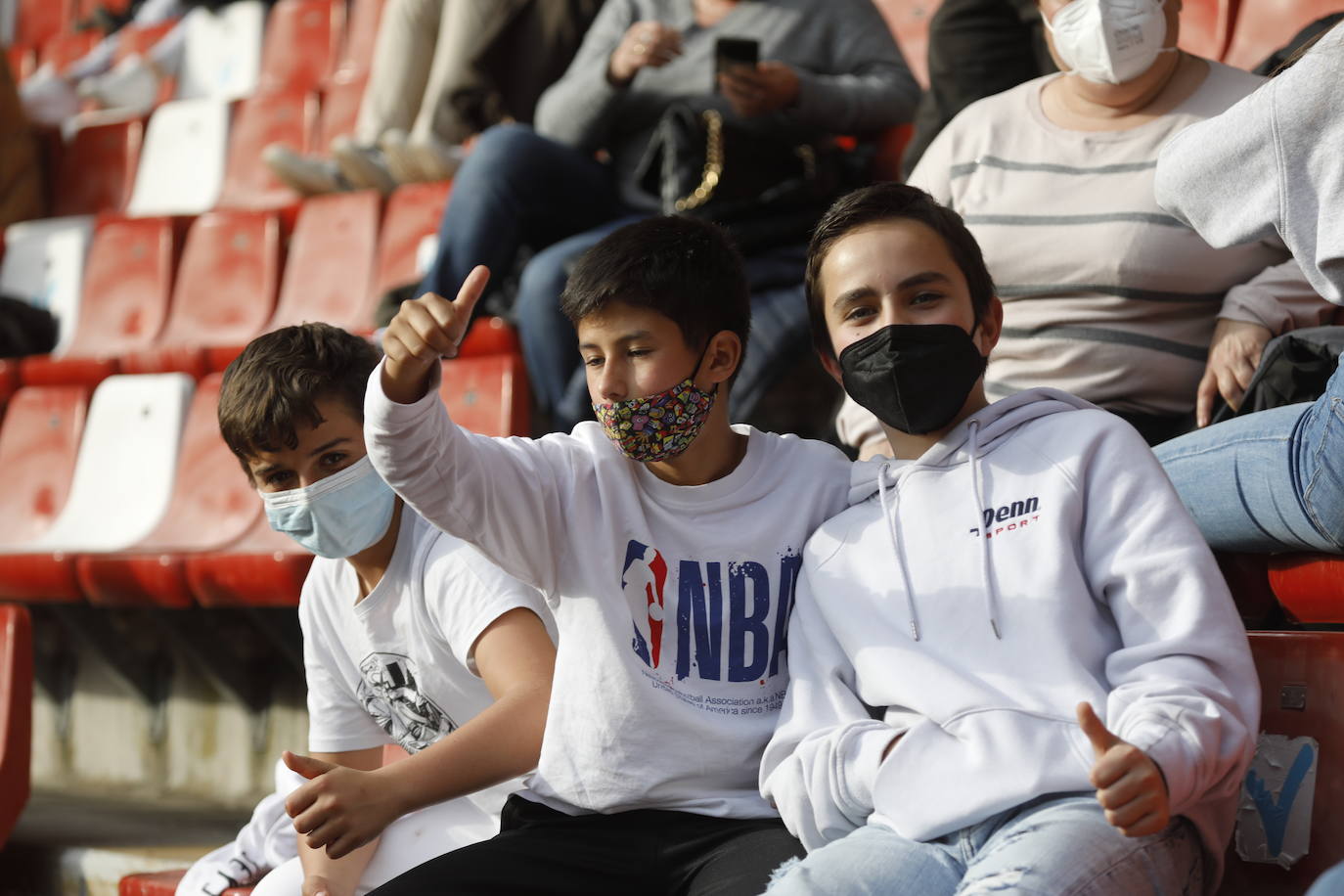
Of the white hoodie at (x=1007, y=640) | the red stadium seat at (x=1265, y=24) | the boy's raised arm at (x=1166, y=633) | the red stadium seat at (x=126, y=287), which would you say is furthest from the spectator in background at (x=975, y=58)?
the red stadium seat at (x=126, y=287)

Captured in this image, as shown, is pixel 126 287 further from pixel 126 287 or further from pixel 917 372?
pixel 917 372

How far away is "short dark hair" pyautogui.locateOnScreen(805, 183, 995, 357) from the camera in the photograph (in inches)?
66.1

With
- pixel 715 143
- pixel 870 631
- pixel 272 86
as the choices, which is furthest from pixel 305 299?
pixel 870 631

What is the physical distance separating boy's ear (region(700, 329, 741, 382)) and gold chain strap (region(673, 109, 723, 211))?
1.32 metres

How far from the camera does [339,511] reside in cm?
188

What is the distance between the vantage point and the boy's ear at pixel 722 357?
1.71 m

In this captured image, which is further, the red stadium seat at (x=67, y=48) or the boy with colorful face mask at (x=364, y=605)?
the red stadium seat at (x=67, y=48)

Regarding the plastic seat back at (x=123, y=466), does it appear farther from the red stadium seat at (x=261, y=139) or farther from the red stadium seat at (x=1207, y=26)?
the red stadium seat at (x=1207, y=26)

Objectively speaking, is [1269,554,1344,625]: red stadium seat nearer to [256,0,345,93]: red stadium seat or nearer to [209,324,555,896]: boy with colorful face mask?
[209,324,555,896]: boy with colorful face mask

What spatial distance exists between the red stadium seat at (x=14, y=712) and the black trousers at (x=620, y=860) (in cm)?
153

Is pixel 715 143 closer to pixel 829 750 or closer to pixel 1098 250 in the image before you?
pixel 1098 250

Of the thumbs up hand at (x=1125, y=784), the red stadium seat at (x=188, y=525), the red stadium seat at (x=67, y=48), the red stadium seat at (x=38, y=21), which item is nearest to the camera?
the thumbs up hand at (x=1125, y=784)

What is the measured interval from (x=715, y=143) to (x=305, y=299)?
1.88 meters

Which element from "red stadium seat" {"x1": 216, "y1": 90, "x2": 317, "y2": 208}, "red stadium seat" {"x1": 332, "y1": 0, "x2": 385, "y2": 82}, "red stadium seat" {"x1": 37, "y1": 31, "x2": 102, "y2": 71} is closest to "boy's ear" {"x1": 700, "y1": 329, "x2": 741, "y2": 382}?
"red stadium seat" {"x1": 216, "y1": 90, "x2": 317, "y2": 208}
